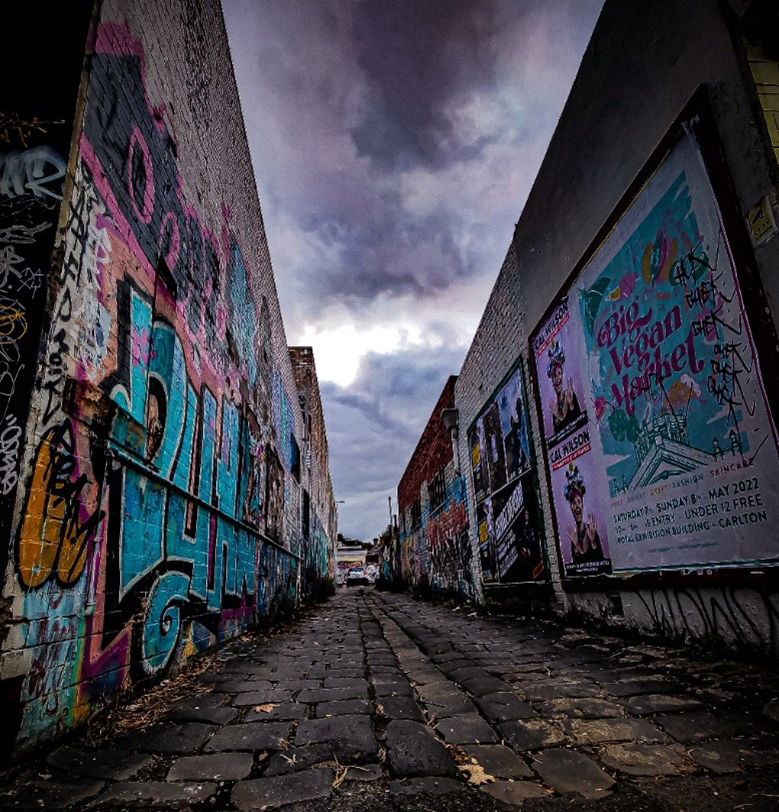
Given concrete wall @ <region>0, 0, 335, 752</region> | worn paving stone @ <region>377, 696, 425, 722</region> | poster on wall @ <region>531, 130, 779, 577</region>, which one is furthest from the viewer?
poster on wall @ <region>531, 130, 779, 577</region>

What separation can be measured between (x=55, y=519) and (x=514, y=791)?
233cm

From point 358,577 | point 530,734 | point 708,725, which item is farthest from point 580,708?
point 358,577

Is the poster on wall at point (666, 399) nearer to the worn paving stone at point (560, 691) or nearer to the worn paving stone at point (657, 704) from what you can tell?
the worn paving stone at point (657, 704)

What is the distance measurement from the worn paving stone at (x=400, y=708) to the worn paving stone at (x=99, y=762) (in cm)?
116

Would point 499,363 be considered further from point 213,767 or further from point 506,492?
point 213,767

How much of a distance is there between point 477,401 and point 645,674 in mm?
6989

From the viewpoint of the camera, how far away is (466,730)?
2.32 meters

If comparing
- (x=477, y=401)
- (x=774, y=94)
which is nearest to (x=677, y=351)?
(x=774, y=94)

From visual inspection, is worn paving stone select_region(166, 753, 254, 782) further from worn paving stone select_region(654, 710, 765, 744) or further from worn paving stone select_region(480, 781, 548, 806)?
worn paving stone select_region(654, 710, 765, 744)

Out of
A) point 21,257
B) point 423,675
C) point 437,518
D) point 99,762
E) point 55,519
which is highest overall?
point 21,257

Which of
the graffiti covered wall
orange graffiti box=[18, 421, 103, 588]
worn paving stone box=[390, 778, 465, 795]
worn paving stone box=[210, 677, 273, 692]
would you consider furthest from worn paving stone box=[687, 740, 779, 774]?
the graffiti covered wall

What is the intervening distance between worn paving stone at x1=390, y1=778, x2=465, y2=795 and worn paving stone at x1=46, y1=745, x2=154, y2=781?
1.06m

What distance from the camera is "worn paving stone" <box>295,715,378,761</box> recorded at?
2078 mm

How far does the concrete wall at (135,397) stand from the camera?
7.57ft
